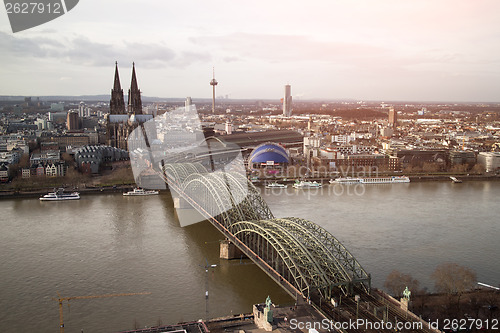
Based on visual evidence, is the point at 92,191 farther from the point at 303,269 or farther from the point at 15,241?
the point at 303,269

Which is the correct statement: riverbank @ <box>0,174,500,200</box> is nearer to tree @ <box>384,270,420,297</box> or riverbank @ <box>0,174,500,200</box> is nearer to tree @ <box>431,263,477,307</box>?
tree @ <box>431,263,477,307</box>

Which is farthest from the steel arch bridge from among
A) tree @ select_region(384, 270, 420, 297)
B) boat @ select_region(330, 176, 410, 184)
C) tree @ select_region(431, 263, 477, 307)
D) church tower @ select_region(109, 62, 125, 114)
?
church tower @ select_region(109, 62, 125, 114)

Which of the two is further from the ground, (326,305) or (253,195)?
(253,195)

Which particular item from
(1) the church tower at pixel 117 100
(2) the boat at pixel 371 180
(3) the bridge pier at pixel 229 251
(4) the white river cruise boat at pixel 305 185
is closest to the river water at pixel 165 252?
(3) the bridge pier at pixel 229 251

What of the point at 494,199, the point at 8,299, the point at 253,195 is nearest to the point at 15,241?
the point at 8,299

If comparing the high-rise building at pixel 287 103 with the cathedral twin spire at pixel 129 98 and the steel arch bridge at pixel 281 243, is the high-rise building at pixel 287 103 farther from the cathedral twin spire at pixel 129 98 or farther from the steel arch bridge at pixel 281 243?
the steel arch bridge at pixel 281 243

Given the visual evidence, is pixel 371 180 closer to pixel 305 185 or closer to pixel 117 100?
pixel 305 185
